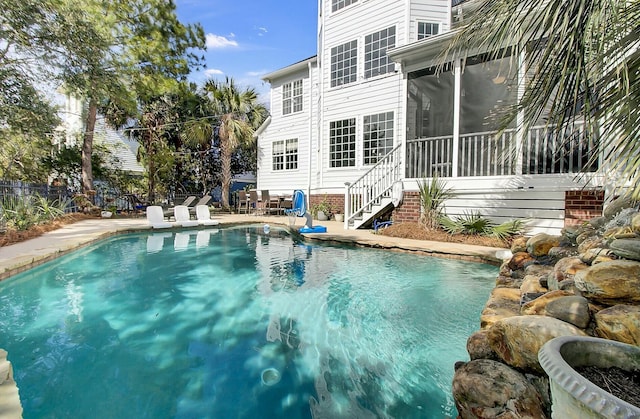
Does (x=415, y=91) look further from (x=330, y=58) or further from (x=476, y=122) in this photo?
(x=330, y=58)

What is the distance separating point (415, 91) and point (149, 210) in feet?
31.3

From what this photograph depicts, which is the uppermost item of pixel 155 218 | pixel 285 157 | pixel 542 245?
pixel 285 157

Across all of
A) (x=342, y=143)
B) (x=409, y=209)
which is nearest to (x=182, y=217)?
(x=342, y=143)

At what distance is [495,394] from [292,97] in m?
15.4

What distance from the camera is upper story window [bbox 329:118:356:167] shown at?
41.9ft

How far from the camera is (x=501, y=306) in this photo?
2943 millimetres

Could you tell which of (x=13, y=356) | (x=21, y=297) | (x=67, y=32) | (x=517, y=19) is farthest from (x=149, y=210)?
(x=517, y=19)

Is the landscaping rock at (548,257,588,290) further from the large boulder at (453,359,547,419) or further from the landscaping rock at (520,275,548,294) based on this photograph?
the large boulder at (453,359,547,419)

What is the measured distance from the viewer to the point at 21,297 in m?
4.79

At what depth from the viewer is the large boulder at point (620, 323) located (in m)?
1.79

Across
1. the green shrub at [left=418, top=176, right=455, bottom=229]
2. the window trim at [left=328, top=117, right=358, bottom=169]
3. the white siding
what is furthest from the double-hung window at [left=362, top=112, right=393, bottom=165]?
the green shrub at [left=418, top=176, right=455, bottom=229]

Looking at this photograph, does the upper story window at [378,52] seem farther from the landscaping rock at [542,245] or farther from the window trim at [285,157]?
the landscaping rock at [542,245]

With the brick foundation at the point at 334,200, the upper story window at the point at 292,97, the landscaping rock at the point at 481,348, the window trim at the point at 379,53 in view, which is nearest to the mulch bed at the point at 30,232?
the brick foundation at the point at 334,200

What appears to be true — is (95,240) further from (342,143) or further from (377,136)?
(377,136)
